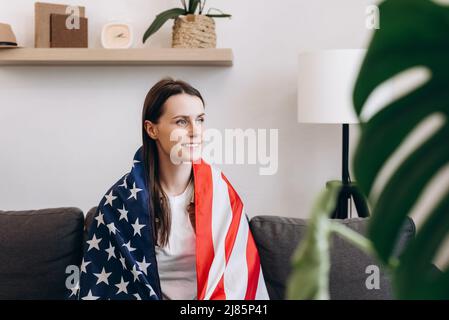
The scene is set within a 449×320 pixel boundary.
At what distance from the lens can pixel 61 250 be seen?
2.06m

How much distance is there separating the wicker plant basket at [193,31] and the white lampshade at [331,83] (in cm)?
48

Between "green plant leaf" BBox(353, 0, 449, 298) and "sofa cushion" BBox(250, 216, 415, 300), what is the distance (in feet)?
5.21

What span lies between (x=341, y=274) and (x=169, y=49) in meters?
1.24

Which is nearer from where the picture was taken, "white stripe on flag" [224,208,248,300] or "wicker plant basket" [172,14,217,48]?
"white stripe on flag" [224,208,248,300]

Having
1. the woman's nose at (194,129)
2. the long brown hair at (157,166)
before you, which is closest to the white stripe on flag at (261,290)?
the long brown hair at (157,166)

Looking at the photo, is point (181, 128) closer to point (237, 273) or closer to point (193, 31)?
point (237, 273)

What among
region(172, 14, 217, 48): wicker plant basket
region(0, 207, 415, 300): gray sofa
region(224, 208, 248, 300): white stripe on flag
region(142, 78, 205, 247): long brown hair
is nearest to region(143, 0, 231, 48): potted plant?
region(172, 14, 217, 48): wicker plant basket

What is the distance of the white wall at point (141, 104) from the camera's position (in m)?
2.77

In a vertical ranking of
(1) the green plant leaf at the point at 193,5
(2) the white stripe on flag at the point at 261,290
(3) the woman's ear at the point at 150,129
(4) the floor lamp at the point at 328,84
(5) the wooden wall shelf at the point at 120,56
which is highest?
(1) the green plant leaf at the point at 193,5

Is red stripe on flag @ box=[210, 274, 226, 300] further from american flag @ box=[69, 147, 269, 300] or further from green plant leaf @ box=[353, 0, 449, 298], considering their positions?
green plant leaf @ box=[353, 0, 449, 298]

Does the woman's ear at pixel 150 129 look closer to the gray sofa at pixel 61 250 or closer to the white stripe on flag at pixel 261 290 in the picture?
the gray sofa at pixel 61 250

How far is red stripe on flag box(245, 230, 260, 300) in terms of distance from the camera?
1.90 metres
